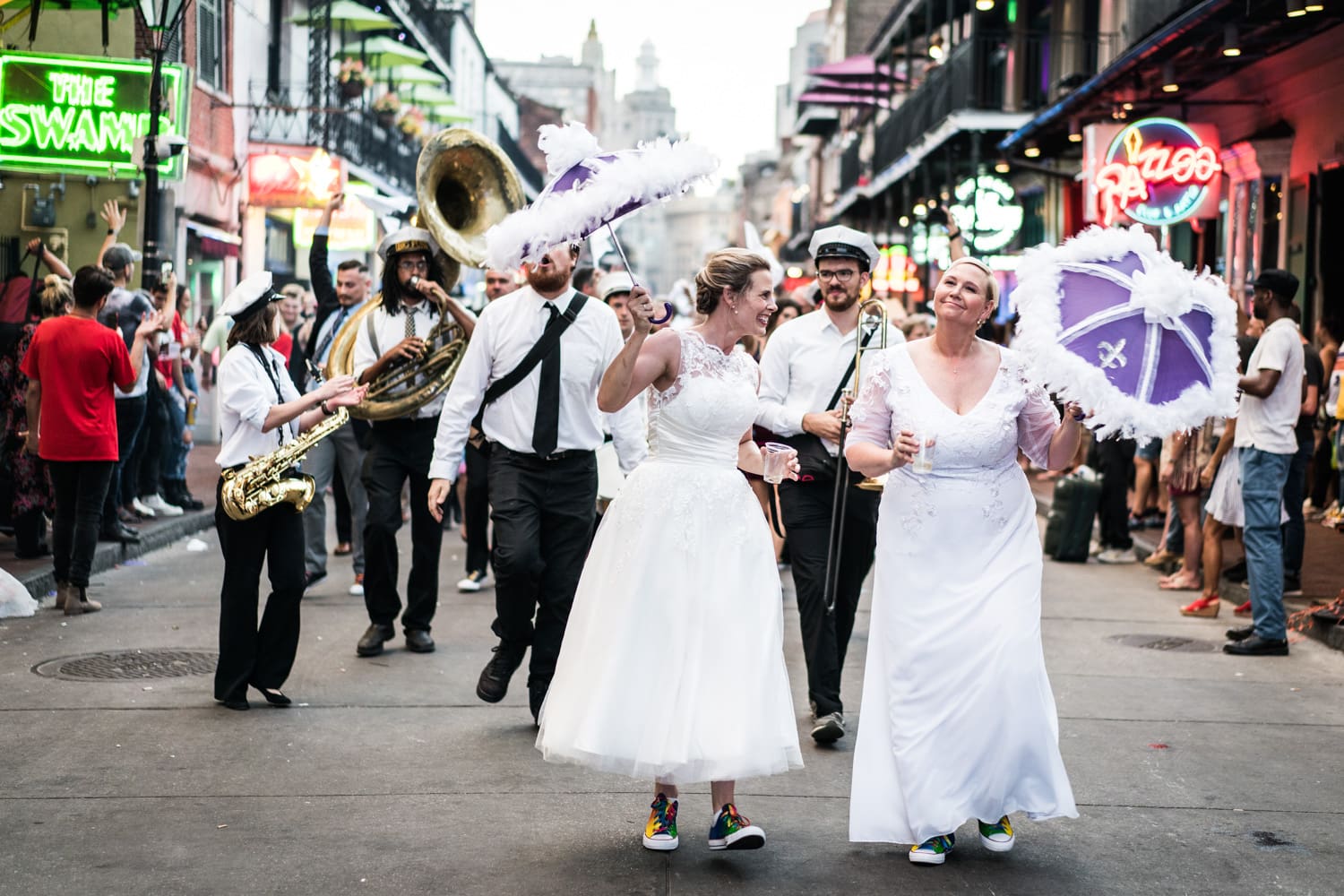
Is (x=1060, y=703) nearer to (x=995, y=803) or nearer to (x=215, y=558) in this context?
(x=995, y=803)

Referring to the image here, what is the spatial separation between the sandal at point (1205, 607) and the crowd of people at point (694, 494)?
0.04 metres

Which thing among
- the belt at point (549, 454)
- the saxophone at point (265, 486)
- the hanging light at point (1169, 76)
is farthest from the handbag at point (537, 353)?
the hanging light at point (1169, 76)

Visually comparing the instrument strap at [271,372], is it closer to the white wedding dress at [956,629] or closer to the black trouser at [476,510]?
the black trouser at [476,510]

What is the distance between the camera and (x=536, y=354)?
7070mm

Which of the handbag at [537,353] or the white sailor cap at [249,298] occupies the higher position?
Answer: the white sailor cap at [249,298]

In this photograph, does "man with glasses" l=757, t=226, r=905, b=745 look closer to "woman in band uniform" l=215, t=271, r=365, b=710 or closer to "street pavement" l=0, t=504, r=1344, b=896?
"street pavement" l=0, t=504, r=1344, b=896

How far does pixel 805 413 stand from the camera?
7.03 meters

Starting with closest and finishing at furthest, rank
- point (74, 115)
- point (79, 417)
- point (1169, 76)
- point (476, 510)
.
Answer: point (79, 417), point (476, 510), point (74, 115), point (1169, 76)

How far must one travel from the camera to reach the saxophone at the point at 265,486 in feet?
23.2

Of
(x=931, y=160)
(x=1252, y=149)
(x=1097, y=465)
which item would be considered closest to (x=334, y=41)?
(x=931, y=160)

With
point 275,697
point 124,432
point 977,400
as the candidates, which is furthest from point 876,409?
point 124,432

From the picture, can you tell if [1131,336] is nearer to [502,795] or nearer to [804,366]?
[804,366]

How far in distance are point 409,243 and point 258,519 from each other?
2.07m

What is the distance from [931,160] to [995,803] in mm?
25527
